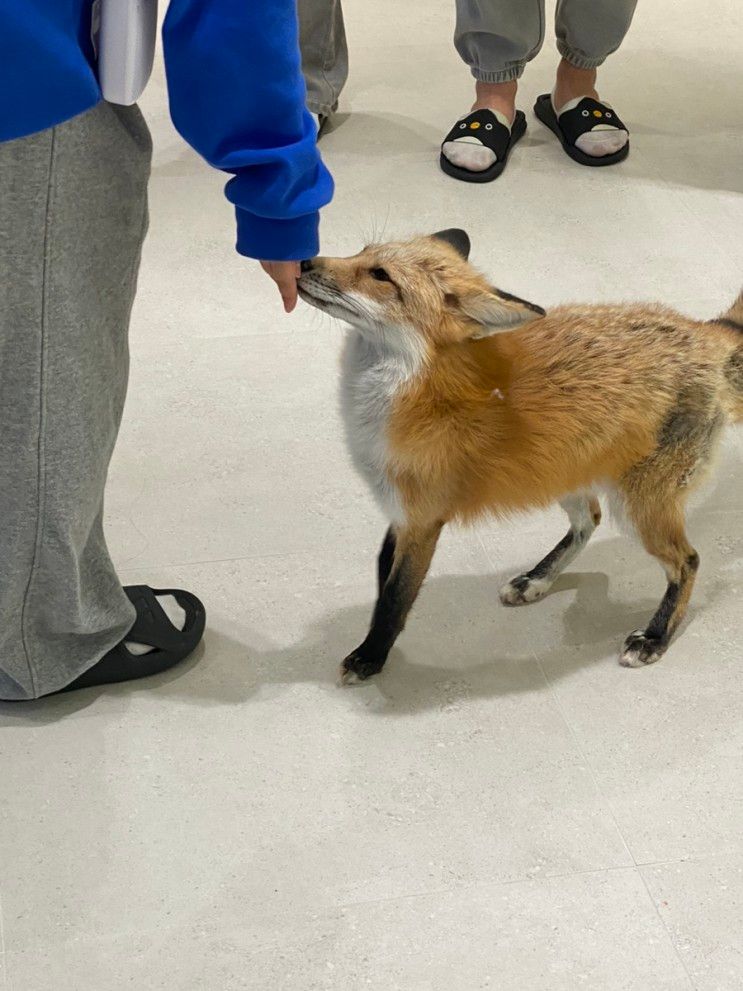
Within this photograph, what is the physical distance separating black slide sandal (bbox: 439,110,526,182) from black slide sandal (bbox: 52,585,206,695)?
1772 millimetres

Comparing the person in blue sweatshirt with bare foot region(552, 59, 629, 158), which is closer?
the person in blue sweatshirt

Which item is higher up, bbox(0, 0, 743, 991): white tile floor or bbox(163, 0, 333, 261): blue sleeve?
bbox(163, 0, 333, 261): blue sleeve

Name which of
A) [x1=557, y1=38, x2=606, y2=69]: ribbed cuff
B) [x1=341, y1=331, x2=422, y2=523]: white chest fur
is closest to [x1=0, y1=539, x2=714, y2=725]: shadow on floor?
[x1=341, y1=331, x2=422, y2=523]: white chest fur

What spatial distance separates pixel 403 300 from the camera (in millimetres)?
1696

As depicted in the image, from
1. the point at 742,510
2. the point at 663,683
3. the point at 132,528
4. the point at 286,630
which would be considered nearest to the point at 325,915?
the point at 286,630

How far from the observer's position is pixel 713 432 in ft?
6.06

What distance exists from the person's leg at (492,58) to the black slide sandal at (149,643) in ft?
5.93

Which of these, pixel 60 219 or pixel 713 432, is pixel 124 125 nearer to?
pixel 60 219

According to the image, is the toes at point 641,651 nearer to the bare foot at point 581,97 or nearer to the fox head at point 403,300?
the fox head at point 403,300

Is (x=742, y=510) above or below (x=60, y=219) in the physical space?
below

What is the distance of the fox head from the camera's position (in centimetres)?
168

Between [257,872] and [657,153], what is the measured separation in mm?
2580

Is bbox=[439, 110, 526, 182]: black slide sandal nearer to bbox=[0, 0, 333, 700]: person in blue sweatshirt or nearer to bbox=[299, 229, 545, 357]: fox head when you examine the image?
bbox=[299, 229, 545, 357]: fox head

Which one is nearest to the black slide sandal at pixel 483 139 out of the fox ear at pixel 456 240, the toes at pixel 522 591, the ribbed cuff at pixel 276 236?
the fox ear at pixel 456 240
